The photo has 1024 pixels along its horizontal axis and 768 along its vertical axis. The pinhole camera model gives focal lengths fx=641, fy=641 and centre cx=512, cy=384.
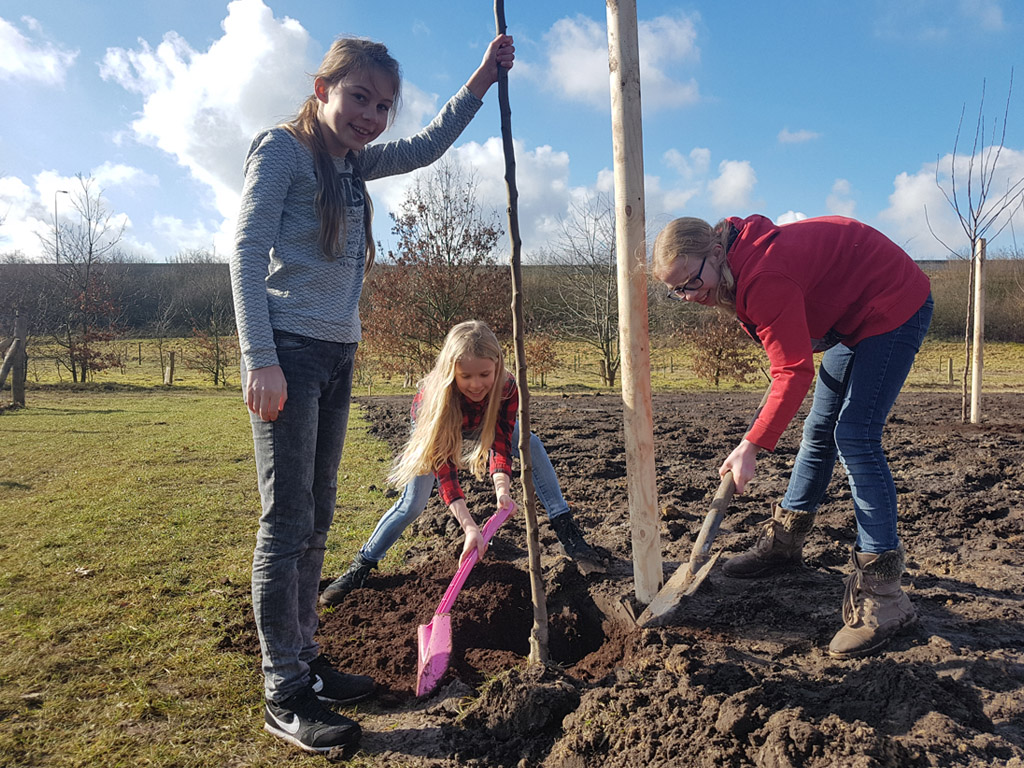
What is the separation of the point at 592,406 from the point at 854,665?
32.0ft

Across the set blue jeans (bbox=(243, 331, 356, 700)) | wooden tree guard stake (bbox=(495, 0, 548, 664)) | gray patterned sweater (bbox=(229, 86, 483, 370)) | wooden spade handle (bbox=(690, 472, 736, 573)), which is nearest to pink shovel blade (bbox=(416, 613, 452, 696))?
wooden tree guard stake (bbox=(495, 0, 548, 664))

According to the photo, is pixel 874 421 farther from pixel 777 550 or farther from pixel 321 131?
pixel 321 131

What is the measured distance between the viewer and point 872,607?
2.42 metres

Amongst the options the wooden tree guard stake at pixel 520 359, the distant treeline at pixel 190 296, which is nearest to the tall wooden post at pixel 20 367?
the distant treeline at pixel 190 296

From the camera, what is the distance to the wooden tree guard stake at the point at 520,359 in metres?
2.25

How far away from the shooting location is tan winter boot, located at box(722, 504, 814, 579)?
309 cm

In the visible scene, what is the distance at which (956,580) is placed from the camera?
10.3 ft

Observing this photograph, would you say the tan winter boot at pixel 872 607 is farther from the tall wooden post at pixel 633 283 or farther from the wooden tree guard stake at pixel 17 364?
the wooden tree guard stake at pixel 17 364

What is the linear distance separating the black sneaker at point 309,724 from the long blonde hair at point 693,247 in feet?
6.30

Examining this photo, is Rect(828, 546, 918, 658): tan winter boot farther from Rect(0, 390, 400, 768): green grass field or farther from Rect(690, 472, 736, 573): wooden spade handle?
Rect(0, 390, 400, 768): green grass field

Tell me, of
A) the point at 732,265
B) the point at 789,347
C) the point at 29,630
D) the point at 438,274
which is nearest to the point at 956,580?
the point at 789,347

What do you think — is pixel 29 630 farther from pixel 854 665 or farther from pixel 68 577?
pixel 854 665

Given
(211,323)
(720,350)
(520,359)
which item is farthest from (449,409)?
(211,323)

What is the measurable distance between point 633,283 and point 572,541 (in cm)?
150
